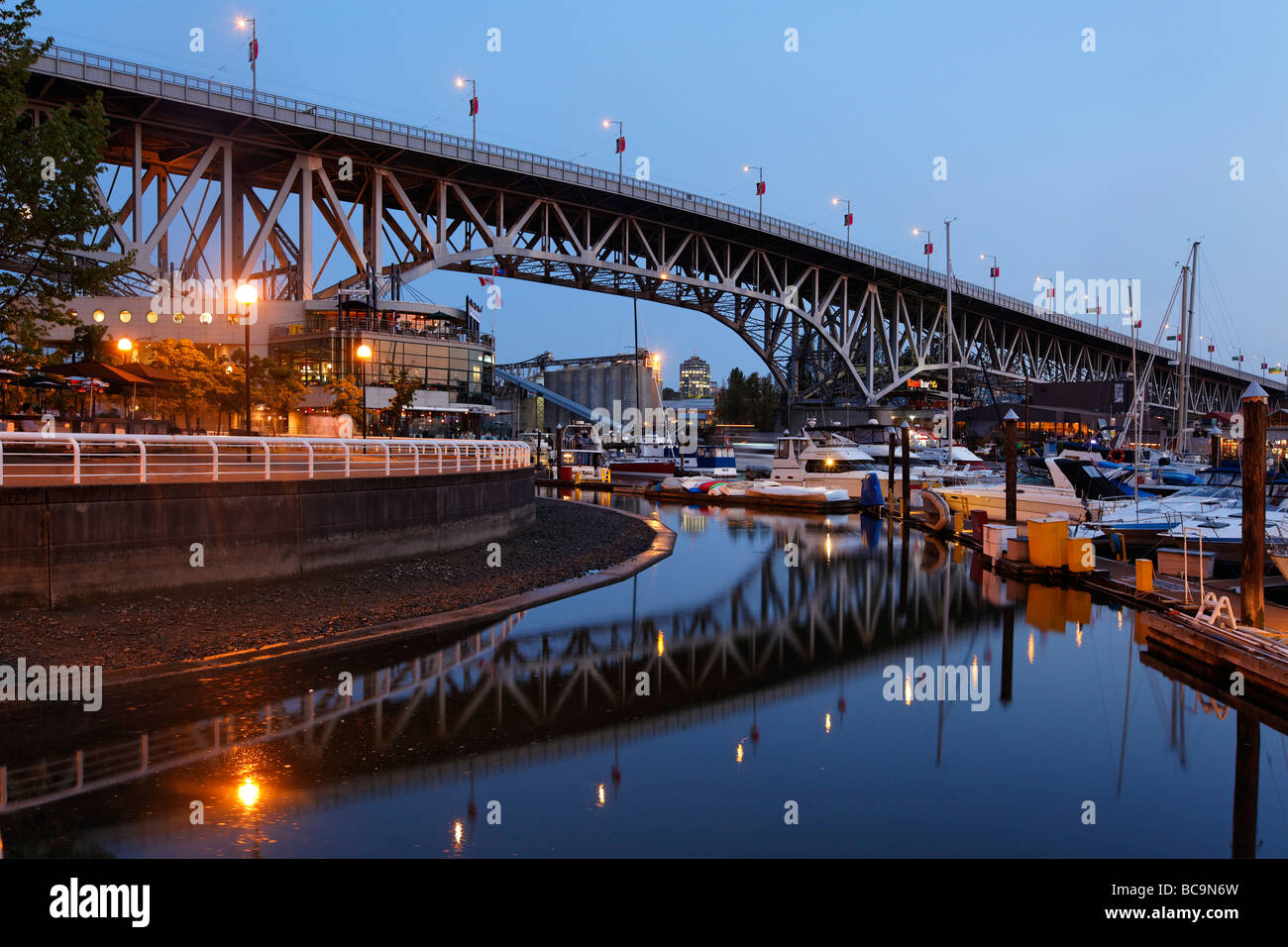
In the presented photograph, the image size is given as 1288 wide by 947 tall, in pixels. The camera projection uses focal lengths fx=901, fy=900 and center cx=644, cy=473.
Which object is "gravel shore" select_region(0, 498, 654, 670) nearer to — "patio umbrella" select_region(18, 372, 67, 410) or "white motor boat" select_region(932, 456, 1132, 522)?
"patio umbrella" select_region(18, 372, 67, 410)

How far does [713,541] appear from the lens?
33.7 meters

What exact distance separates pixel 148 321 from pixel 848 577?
5193 cm

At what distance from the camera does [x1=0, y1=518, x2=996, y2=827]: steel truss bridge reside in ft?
32.2

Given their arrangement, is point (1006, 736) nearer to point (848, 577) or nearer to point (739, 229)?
point (848, 577)

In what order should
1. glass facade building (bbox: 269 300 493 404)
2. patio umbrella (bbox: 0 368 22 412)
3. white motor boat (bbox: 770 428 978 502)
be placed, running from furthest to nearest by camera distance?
glass facade building (bbox: 269 300 493 404) → white motor boat (bbox: 770 428 978 502) → patio umbrella (bbox: 0 368 22 412)

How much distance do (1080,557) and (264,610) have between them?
18.8 meters

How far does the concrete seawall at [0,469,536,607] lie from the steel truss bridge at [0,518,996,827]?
3.40 metres

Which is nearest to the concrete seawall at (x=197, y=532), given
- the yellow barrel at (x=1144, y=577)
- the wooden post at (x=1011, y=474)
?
the yellow barrel at (x=1144, y=577)

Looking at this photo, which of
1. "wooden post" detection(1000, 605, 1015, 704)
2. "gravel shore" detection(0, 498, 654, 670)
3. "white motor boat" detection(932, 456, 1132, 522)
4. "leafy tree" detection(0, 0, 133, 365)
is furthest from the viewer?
"white motor boat" detection(932, 456, 1132, 522)

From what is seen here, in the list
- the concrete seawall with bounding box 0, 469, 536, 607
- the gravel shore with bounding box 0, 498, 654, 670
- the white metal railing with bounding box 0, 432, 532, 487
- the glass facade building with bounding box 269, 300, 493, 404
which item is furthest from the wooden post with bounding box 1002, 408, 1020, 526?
the glass facade building with bounding box 269, 300, 493, 404

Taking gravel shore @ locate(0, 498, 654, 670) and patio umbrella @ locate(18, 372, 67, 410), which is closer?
gravel shore @ locate(0, 498, 654, 670)

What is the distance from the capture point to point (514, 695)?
1266 centimetres

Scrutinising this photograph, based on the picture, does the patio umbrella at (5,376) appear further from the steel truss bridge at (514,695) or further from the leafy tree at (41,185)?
the steel truss bridge at (514,695)
